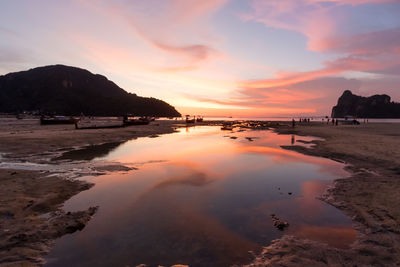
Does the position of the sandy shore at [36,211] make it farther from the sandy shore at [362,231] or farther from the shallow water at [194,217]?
the sandy shore at [362,231]

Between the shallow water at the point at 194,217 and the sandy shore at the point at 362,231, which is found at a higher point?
the sandy shore at the point at 362,231

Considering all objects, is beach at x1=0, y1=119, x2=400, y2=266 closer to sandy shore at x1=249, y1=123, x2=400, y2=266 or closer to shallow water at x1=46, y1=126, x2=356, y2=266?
sandy shore at x1=249, y1=123, x2=400, y2=266

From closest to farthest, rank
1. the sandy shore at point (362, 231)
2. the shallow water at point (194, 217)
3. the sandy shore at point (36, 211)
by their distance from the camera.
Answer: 1. the sandy shore at point (362, 231)
2. the sandy shore at point (36, 211)
3. the shallow water at point (194, 217)

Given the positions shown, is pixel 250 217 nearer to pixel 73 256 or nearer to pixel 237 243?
pixel 237 243

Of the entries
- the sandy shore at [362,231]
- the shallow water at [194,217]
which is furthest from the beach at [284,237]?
the shallow water at [194,217]

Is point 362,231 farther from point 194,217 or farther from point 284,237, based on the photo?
point 194,217

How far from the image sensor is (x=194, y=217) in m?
8.17

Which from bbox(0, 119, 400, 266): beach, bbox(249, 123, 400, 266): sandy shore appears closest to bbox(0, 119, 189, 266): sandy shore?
bbox(0, 119, 400, 266): beach

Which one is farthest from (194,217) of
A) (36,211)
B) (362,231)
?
(36,211)

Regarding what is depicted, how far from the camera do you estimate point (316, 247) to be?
19.8 feet

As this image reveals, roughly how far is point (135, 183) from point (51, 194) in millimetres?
4107

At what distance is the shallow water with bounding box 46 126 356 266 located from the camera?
5.84 meters

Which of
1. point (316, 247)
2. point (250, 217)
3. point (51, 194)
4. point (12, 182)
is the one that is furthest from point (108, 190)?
point (316, 247)

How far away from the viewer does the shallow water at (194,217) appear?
230 inches
